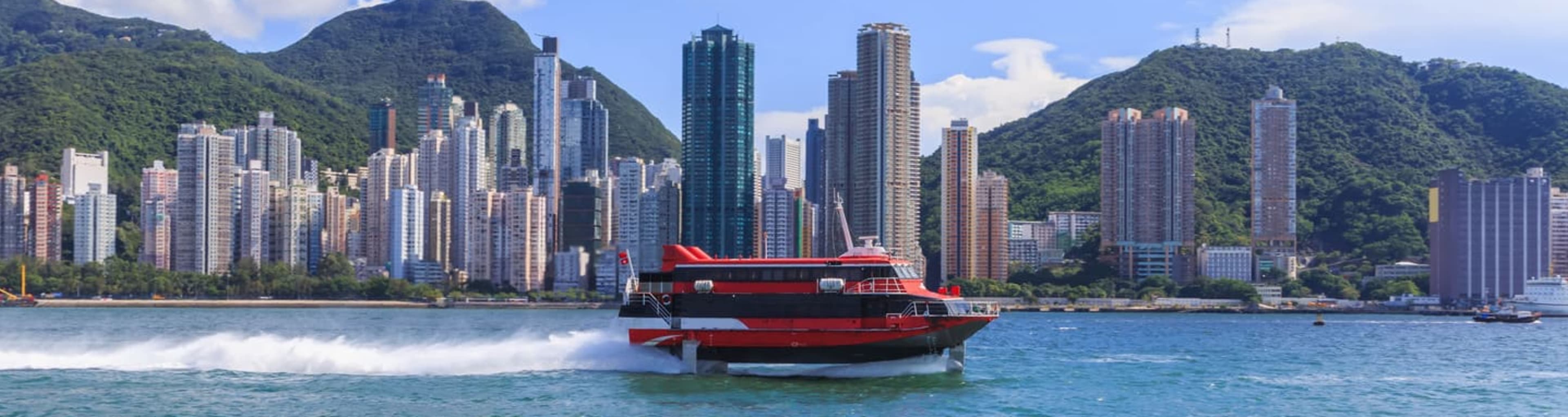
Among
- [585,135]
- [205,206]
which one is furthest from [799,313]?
[585,135]

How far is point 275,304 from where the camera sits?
381 ft

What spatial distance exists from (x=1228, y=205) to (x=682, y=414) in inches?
5105

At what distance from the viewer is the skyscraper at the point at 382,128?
178625mm

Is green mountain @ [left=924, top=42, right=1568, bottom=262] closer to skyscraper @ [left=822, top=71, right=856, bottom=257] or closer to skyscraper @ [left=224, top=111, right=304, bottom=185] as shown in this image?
skyscraper @ [left=822, top=71, right=856, bottom=257]

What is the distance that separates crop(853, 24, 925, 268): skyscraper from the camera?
123 m

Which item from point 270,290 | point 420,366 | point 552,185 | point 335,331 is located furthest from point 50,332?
point 552,185

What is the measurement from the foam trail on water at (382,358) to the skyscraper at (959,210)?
3687 inches

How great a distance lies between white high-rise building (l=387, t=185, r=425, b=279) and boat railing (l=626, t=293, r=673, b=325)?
102 meters

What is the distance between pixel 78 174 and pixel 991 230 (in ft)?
251

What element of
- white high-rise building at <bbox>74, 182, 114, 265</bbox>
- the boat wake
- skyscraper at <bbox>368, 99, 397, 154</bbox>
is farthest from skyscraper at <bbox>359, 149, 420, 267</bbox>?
the boat wake

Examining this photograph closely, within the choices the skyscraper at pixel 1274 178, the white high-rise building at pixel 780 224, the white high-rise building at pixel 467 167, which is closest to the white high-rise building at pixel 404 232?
the white high-rise building at pixel 467 167

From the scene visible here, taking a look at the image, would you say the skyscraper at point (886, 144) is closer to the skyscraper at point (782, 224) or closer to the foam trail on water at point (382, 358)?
the skyscraper at point (782, 224)

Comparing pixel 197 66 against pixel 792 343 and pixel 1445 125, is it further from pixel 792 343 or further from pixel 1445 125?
pixel 792 343

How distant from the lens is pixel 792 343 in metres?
31.6
